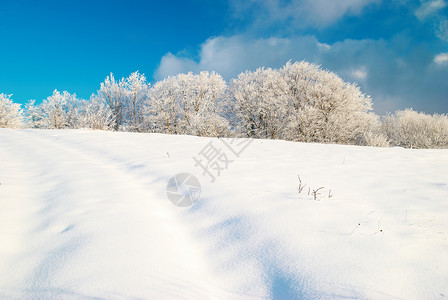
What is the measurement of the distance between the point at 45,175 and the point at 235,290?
4.37 meters

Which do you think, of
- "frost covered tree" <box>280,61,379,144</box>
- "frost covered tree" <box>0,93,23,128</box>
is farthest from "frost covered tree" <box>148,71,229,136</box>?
"frost covered tree" <box>0,93,23,128</box>

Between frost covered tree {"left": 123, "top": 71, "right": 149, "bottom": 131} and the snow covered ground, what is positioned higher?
frost covered tree {"left": 123, "top": 71, "right": 149, "bottom": 131}

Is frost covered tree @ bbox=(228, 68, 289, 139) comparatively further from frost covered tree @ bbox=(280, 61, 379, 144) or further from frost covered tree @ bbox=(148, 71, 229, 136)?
frost covered tree @ bbox=(148, 71, 229, 136)

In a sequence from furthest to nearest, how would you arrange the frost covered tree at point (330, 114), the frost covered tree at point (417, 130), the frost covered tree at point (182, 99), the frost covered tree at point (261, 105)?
the frost covered tree at point (417, 130), the frost covered tree at point (182, 99), the frost covered tree at point (261, 105), the frost covered tree at point (330, 114)

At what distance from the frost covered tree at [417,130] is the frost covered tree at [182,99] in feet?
71.8

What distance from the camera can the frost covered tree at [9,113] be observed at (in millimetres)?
21500

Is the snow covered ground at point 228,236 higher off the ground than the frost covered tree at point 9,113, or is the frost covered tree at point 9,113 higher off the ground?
the frost covered tree at point 9,113

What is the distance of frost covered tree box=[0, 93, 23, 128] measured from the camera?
21.5 meters

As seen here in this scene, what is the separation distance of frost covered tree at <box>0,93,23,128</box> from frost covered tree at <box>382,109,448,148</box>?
4105 cm

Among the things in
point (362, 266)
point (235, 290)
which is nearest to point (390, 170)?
point (362, 266)

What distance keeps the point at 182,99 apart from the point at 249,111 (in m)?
8.78

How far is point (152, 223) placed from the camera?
2.62 m

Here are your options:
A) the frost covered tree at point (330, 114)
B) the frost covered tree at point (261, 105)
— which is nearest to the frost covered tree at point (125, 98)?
the frost covered tree at point (261, 105)

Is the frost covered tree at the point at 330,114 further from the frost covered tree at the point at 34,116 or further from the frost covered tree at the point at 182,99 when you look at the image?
the frost covered tree at the point at 34,116
